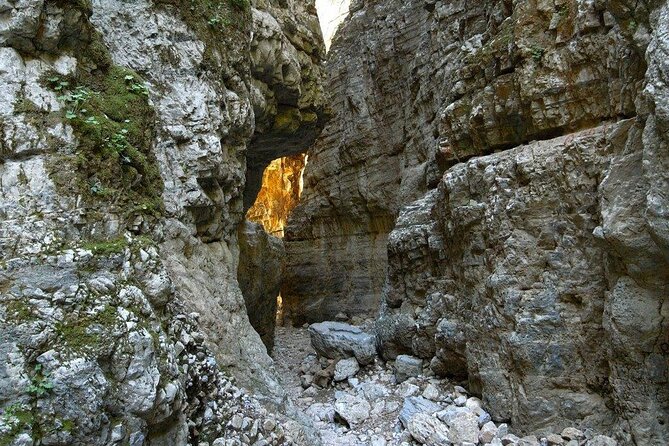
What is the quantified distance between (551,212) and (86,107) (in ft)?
19.4

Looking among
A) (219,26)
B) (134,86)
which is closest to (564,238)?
(134,86)

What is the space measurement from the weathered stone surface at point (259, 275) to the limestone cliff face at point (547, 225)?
3.52 metres

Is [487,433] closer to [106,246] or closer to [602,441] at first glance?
[602,441]

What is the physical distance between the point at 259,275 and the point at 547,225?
7910mm

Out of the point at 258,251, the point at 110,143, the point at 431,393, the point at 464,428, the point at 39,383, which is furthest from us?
the point at 258,251

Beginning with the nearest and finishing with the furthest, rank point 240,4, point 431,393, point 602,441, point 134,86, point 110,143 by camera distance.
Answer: point 110,143
point 134,86
point 602,441
point 240,4
point 431,393

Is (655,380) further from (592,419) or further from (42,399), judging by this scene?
(42,399)

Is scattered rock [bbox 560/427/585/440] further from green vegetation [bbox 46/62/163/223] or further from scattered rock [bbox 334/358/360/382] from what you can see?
green vegetation [bbox 46/62/163/223]

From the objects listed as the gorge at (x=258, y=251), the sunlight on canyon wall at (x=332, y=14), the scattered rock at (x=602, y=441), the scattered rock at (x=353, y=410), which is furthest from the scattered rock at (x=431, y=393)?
the sunlight on canyon wall at (x=332, y=14)

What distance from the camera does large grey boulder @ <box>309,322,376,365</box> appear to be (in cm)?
1026

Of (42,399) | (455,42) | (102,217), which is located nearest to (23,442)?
(42,399)

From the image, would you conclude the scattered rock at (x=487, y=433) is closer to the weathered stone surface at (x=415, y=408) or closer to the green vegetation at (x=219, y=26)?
the weathered stone surface at (x=415, y=408)

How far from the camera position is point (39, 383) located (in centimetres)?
297

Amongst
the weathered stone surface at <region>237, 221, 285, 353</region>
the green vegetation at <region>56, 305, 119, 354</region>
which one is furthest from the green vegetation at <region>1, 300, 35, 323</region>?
the weathered stone surface at <region>237, 221, 285, 353</region>
